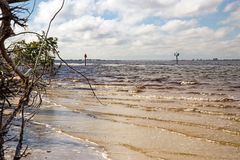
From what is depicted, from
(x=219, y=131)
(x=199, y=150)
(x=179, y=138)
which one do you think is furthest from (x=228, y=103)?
(x=199, y=150)

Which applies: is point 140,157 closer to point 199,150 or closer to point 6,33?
point 199,150

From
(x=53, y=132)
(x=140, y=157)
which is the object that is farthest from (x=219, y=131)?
(x=53, y=132)

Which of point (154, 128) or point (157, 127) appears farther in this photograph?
point (157, 127)

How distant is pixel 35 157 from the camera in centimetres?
810

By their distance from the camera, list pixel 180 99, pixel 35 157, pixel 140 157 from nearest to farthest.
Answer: pixel 35 157 < pixel 140 157 < pixel 180 99

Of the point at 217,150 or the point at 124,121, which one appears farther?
the point at 124,121

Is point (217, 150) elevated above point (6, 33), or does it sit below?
below

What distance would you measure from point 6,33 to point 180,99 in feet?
64.3

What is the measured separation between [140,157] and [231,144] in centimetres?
303

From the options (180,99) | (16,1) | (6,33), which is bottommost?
(180,99)

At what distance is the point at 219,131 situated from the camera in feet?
40.1

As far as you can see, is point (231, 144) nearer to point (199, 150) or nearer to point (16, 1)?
point (199, 150)

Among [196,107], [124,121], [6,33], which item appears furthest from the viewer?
[196,107]

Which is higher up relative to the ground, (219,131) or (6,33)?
(6,33)
